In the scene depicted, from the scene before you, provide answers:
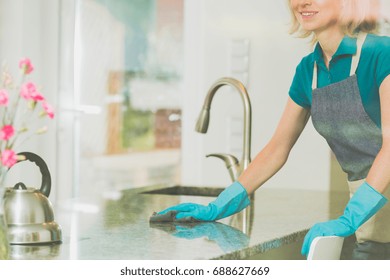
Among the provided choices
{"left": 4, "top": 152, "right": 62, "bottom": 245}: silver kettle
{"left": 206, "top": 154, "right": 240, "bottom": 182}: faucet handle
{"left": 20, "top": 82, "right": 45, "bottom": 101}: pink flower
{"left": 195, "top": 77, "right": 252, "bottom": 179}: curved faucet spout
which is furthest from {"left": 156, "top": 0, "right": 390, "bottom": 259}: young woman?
{"left": 20, "top": 82, "right": 45, "bottom": 101}: pink flower

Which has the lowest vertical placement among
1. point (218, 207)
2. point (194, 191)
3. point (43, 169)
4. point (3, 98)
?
point (194, 191)

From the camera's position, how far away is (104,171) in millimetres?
3242

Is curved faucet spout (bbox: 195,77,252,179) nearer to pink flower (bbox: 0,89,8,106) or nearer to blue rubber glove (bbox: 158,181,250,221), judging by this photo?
blue rubber glove (bbox: 158,181,250,221)

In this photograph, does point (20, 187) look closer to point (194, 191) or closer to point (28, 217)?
point (28, 217)

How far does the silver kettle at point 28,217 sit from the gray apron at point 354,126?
812mm

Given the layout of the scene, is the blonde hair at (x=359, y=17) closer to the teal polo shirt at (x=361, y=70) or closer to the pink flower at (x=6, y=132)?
the teal polo shirt at (x=361, y=70)

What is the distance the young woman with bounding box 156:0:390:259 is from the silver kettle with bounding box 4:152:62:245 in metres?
0.38

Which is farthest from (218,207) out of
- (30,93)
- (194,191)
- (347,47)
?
(194,191)

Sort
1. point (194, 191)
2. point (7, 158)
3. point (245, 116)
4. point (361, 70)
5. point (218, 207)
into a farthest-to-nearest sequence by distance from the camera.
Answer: point (194, 191)
point (245, 116)
point (361, 70)
point (218, 207)
point (7, 158)

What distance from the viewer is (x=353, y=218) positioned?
1.47 meters

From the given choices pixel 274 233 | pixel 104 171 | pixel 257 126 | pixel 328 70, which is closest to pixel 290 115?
pixel 328 70

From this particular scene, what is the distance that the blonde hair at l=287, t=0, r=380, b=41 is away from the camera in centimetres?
182

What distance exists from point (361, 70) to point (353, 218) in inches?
16.1
